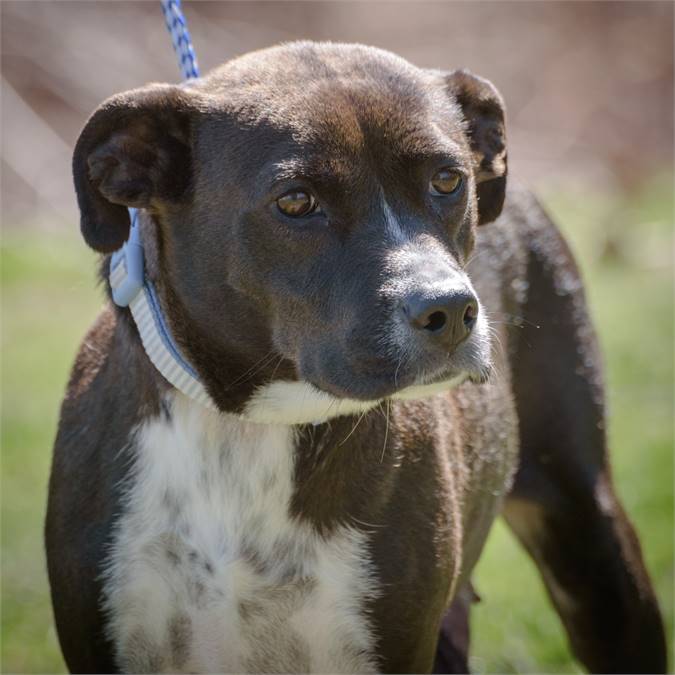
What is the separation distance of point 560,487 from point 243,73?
2146 millimetres

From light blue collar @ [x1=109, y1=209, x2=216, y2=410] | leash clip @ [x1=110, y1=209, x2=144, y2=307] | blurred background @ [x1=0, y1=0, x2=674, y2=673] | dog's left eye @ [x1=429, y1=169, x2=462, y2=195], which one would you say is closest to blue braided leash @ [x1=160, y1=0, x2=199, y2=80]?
leash clip @ [x1=110, y1=209, x2=144, y2=307]

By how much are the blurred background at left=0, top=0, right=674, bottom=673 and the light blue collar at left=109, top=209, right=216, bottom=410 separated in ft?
2.90

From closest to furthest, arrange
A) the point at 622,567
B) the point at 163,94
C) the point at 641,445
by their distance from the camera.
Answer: the point at 163,94 → the point at 622,567 → the point at 641,445

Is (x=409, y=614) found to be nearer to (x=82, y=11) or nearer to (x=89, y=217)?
(x=89, y=217)

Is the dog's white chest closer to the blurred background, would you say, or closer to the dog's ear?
the dog's ear

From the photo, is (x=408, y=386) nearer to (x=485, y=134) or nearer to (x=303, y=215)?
(x=303, y=215)

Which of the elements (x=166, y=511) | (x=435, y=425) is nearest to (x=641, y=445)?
(x=435, y=425)

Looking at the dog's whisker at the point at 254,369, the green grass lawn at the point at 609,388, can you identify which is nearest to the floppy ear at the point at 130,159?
the dog's whisker at the point at 254,369

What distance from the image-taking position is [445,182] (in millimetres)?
3355

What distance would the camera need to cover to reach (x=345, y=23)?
15047mm

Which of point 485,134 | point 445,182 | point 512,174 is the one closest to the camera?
point 445,182

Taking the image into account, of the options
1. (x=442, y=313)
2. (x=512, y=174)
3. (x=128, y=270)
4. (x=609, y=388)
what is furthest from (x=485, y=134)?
(x=609, y=388)

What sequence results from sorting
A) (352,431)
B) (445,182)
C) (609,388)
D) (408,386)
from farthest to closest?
(609,388) → (352,431) → (445,182) → (408,386)

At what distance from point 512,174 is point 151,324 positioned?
7.47ft
